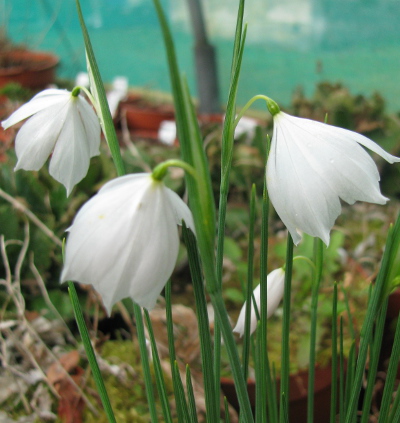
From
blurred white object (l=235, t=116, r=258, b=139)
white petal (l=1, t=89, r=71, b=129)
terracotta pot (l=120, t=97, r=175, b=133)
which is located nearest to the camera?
white petal (l=1, t=89, r=71, b=129)

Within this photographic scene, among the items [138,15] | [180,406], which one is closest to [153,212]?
[180,406]

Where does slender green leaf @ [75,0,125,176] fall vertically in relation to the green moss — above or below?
above

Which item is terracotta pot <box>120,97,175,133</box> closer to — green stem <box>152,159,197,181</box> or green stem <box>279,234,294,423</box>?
green stem <box>279,234,294,423</box>

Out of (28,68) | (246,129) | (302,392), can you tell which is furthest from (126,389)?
(28,68)

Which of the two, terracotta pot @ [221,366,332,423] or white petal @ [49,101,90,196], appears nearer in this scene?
white petal @ [49,101,90,196]

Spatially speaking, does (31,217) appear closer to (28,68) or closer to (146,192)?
(146,192)

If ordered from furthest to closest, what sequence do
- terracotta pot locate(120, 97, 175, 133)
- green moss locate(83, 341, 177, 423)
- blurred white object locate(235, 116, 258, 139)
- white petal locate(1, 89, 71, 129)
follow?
terracotta pot locate(120, 97, 175, 133) → blurred white object locate(235, 116, 258, 139) → green moss locate(83, 341, 177, 423) → white petal locate(1, 89, 71, 129)

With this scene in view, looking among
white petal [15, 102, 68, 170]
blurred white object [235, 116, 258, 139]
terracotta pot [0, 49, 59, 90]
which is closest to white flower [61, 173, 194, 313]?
white petal [15, 102, 68, 170]

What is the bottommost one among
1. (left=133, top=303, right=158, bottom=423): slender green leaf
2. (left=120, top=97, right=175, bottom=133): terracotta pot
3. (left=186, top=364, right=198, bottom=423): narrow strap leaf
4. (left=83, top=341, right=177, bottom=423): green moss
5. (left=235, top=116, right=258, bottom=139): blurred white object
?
(left=83, top=341, right=177, bottom=423): green moss
